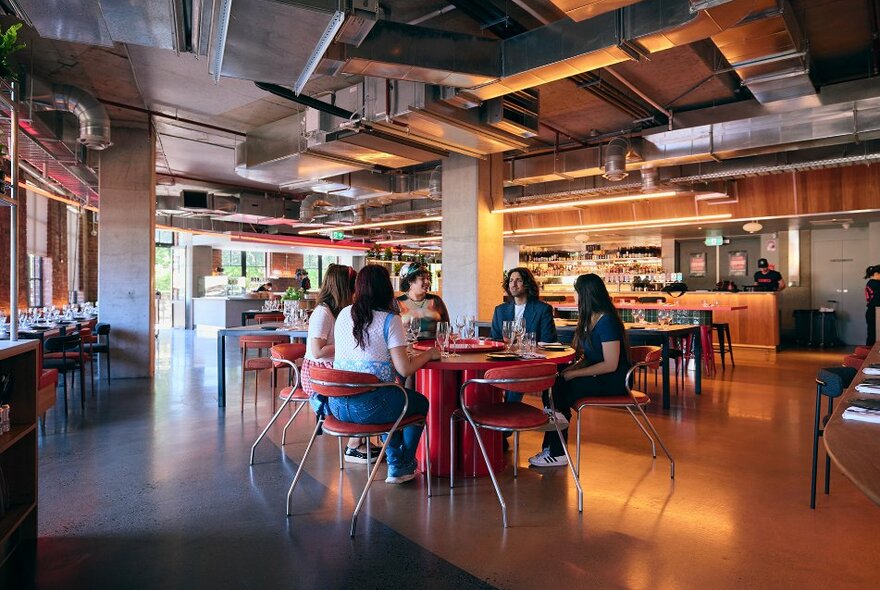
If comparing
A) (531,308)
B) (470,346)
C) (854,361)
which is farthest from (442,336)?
(854,361)

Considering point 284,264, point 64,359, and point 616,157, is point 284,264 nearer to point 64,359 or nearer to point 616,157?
point 64,359

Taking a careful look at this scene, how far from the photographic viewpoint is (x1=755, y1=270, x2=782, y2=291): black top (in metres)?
12.2

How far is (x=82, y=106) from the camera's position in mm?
6469

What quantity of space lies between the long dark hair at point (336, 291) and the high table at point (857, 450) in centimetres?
321

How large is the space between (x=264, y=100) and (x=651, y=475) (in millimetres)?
6714

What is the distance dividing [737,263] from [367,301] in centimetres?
1463

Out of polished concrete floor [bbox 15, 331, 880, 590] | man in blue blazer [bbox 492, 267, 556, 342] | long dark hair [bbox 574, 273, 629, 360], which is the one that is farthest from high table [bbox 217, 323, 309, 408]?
long dark hair [bbox 574, 273, 629, 360]

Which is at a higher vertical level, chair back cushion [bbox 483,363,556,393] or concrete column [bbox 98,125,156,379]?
concrete column [bbox 98,125,156,379]

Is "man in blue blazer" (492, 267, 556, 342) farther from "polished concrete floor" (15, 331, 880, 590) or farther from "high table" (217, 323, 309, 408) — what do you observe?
"high table" (217, 323, 309, 408)

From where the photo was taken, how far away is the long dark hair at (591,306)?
396cm

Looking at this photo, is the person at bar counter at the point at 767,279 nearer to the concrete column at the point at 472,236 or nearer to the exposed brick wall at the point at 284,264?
the concrete column at the point at 472,236

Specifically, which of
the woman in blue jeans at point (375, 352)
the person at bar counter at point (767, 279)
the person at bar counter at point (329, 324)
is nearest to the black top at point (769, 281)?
the person at bar counter at point (767, 279)

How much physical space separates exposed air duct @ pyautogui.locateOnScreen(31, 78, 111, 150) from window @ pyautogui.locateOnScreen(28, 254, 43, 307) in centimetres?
645

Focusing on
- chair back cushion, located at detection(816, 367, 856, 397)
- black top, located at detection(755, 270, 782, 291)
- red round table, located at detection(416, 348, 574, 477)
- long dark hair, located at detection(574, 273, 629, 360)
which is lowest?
red round table, located at detection(416, 348, 574, 477)
